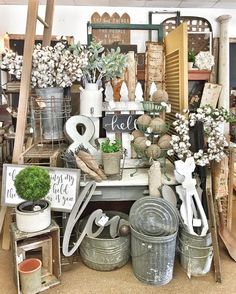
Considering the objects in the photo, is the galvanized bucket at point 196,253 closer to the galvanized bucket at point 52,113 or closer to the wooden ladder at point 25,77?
the galvanized bucket at point 52,113

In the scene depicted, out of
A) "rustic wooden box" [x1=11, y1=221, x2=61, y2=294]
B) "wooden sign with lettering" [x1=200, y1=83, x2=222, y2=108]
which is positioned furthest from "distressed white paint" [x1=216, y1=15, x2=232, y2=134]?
"rustic wooden box" [x1=11, y1=221, x2=61, y2=294]

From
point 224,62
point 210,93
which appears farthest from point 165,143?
point 224,62

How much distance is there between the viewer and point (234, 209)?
121 inches

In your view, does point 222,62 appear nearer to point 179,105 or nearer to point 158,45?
point 158,45

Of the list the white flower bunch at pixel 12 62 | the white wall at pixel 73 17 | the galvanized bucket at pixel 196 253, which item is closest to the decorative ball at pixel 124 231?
the galvanized bucket at pixel 196 253

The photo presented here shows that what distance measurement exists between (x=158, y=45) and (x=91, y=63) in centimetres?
72

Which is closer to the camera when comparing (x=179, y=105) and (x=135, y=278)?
(x=135, y=278)

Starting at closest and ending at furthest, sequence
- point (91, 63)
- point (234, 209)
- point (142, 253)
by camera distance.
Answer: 1. point (142, 253)
2. point (91, 63)
3. point (234, 209)

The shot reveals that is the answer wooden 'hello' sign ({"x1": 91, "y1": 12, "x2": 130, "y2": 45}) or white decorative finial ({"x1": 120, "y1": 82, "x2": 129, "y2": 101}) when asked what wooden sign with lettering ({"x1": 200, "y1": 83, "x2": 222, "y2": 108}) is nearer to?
wooden 'hello' sign ({"x1": 91, "y1": 12, "x2": 130, "y2": 45})

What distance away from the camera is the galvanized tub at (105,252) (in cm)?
200

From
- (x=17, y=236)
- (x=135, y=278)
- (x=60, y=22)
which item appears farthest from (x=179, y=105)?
(x=60, y=22)

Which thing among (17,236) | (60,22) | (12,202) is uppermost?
(60,22)

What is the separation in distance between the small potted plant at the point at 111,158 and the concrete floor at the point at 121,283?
678 millimetres

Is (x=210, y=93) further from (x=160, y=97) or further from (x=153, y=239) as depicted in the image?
(x=153, y=239)
